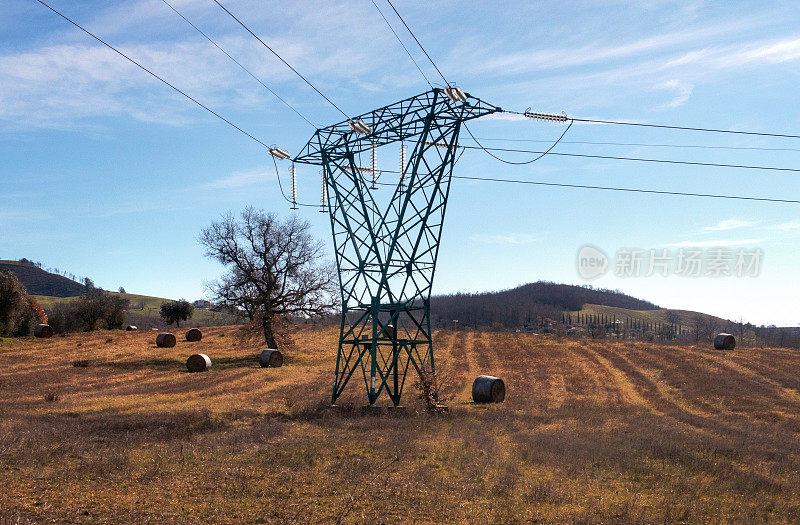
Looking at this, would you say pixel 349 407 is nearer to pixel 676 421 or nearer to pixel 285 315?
pixel 676 421

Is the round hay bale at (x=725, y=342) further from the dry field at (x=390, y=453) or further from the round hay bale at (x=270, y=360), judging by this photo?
the round hay bale at (x=270, y=360)

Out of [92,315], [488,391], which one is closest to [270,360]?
[488,391]

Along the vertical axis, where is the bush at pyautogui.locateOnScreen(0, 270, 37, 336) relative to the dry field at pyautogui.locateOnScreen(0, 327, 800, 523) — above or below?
above

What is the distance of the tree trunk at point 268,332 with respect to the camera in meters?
45.3

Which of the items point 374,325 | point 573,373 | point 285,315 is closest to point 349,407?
point 374,325

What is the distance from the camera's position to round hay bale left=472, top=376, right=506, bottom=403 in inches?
1062

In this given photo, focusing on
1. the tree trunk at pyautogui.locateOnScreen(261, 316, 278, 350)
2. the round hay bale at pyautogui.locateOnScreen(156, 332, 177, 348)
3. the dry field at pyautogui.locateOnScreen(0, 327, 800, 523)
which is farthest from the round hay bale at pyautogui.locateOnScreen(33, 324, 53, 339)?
the tree trunk at pyautogui.locateOnScreen(261, 316, 278, 350)

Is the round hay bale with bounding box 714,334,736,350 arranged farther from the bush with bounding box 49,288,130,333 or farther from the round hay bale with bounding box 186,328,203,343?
the bush with bounding box 49,288,130,333

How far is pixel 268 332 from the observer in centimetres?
4619

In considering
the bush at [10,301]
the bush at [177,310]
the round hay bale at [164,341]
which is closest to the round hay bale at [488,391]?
the round hay bale at [164,341]

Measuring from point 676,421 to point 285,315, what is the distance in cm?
3259

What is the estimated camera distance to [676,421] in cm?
2177

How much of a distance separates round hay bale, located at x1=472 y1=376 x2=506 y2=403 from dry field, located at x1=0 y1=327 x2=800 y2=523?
603 mm

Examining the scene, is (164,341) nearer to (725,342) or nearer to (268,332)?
(268,332)
